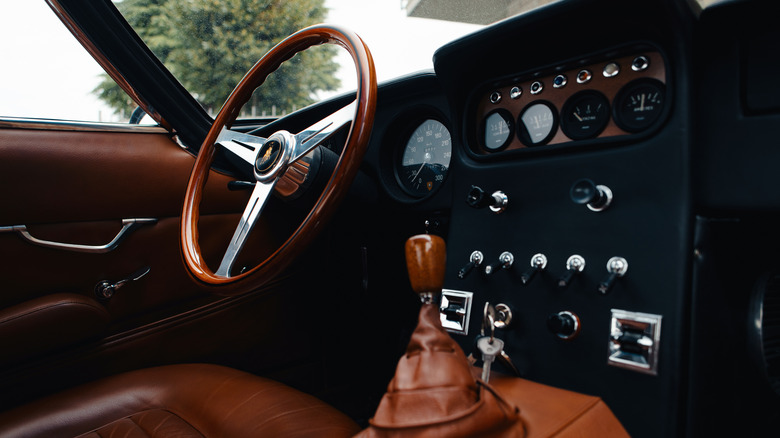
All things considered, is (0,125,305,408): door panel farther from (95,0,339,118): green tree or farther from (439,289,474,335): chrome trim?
(439,289,474,335): chrome trim

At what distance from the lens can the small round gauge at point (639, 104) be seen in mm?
820

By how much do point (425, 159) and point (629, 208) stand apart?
2.20 ft

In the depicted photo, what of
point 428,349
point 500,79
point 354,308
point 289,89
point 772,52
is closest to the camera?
point 428,349

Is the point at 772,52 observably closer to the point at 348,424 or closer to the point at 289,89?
the point at 348,424

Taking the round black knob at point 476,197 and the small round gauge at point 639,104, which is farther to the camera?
the round black knob at point 476,197

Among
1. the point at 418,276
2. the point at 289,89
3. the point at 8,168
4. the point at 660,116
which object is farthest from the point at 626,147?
the point at 8,168

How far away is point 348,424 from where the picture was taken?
806 millimetres

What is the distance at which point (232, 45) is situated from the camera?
65.9 inches

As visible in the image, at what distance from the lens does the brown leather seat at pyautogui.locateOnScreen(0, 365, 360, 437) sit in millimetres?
802

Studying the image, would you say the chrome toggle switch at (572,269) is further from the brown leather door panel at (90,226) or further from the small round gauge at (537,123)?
the brown leather door panel at (90,226)

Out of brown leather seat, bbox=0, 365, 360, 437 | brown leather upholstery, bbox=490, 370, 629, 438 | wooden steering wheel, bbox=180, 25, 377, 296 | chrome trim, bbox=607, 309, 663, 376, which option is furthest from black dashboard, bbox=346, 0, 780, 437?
brown leather seat, bbox=0, 365, 360, 437

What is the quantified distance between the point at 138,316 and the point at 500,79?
3.42 ft

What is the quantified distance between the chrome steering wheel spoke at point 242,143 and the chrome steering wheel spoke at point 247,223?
85mm

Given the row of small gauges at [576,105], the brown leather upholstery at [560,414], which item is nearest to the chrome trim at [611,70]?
the row of small gauges at [576,105]
